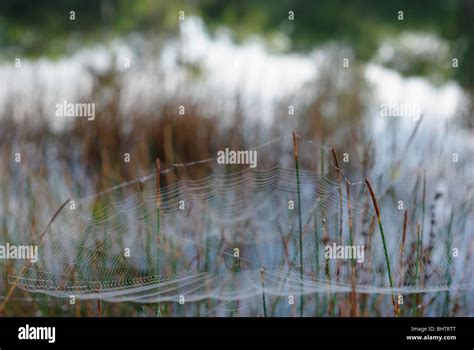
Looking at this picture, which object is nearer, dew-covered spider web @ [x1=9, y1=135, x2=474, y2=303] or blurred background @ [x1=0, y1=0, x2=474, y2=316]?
dew-covered spider web @ [x1=9, y1=135, x2=474, y2=303]

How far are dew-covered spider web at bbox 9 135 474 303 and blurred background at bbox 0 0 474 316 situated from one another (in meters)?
0.11

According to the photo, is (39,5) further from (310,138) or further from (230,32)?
(310,138)

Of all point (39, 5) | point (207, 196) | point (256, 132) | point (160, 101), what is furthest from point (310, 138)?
point (39, 5)

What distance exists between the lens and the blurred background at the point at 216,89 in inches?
89.6

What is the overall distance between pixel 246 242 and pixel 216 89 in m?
0.75

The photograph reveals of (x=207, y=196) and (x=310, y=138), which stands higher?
(x=310, y=138)

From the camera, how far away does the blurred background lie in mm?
2275

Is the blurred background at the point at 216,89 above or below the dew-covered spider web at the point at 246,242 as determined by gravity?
above

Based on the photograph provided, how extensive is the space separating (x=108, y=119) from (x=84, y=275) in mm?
795

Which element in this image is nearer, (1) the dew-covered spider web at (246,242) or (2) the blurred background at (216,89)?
(1) the dew-covered spider web at (246,242)

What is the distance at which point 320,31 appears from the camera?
2.87 meters

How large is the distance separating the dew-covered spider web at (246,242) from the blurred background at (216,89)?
0.11 metres

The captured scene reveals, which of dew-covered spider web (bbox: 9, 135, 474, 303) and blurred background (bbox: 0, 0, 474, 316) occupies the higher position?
blurred background (bbox: 0, 0, 474, 316)
